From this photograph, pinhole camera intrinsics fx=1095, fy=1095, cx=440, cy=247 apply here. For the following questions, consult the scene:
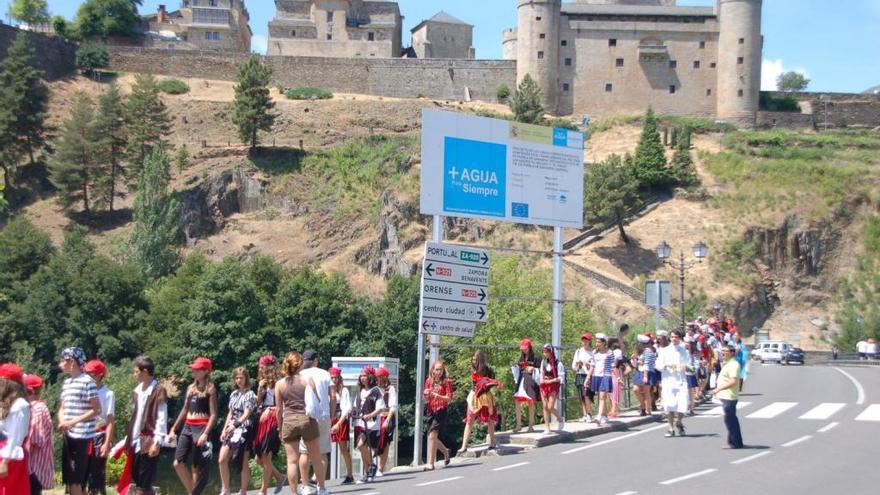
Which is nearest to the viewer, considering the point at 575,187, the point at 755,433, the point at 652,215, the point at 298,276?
the point at 755,433

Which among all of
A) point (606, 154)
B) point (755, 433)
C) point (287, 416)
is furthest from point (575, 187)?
point (606, 154)

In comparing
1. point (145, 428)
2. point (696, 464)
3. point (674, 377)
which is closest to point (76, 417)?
point (145, 428)

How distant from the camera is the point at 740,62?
8738cm

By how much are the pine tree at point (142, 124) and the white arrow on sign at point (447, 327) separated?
5991cm

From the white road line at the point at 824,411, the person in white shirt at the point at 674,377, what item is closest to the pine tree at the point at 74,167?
the white road line at the point at 824,411

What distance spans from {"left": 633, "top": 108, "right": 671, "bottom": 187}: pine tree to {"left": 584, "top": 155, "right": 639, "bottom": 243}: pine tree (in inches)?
104

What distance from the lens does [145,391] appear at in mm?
12523

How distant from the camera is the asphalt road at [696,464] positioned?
1320 cm

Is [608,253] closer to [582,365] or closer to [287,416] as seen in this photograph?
[582,365]

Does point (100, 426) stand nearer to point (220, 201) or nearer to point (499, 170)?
point (499, 170)

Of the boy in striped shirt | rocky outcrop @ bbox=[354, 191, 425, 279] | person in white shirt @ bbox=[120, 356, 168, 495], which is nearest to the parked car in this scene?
rocky outcrop @ bbox=[354, 191, 425, 279]

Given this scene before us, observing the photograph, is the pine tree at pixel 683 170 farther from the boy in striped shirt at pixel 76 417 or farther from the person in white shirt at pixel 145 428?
the boy in striped shirt at pixel 76 417

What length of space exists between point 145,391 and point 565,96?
78403 mm

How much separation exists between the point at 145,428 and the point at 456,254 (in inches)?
281
